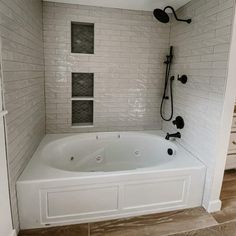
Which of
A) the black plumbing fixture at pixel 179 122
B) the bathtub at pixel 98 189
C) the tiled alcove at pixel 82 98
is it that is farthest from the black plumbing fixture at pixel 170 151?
the tiled alcove at pixel 82 98

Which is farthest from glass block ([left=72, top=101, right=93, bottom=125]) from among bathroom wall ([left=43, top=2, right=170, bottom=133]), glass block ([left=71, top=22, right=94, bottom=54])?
glass block ([left=71, top=22, right=94, bottom=54])

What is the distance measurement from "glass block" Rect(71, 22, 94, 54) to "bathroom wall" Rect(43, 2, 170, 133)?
11 cm

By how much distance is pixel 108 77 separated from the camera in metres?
2.63

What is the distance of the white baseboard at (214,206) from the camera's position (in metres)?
1.90

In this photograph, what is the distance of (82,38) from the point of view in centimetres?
257

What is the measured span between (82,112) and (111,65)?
2.51 feet

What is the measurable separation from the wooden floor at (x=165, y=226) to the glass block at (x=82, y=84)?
1.63 meters

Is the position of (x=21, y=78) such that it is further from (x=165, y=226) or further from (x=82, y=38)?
(x=165, y=226)

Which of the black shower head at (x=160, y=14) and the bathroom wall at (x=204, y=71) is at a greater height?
the black shower head at (x=160, y=14)

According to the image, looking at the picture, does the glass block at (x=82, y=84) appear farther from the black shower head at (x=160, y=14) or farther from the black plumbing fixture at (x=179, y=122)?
the black plumbing fixture at (x=179, y=122)

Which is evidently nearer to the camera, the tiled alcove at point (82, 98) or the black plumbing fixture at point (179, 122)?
the black plumbing fixture at point (179, 122)

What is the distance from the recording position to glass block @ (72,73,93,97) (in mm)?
2644

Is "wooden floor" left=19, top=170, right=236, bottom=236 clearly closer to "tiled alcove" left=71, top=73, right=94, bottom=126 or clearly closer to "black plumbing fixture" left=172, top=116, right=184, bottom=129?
"black plumbing fixture" left=172, top=116, right=184, bottom=129

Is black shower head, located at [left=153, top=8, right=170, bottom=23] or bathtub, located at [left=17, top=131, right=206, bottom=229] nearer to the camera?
bathtub, located at [left=17, top=131, right=206, bottom=229]
